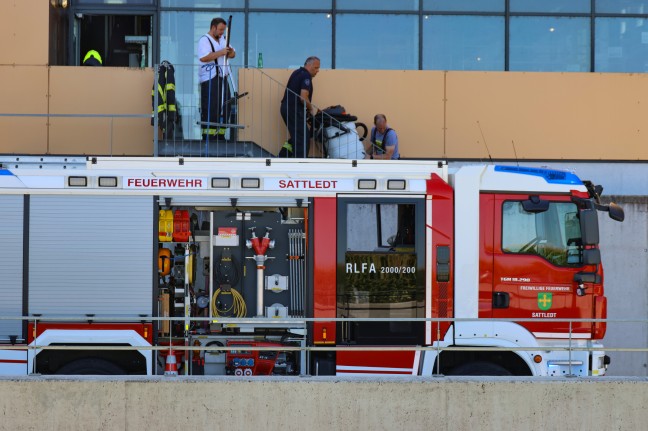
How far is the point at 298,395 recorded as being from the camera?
9.71 meters

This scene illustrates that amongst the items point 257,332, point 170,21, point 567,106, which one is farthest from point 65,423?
point 567,106

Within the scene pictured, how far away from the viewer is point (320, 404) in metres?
9.71

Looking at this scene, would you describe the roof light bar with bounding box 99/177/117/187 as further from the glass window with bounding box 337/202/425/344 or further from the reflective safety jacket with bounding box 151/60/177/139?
the reflective safety jacket with bounding box 151/60/177/139

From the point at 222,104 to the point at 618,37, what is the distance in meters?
6.91

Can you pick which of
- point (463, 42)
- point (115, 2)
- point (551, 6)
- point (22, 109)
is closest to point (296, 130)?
point (463, 42)

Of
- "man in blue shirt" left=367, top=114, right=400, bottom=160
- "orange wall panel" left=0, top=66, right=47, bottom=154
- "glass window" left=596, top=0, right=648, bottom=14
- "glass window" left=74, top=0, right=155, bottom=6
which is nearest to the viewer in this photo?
"man in blue shirt" left=367, top=114, right=400, bottom=160

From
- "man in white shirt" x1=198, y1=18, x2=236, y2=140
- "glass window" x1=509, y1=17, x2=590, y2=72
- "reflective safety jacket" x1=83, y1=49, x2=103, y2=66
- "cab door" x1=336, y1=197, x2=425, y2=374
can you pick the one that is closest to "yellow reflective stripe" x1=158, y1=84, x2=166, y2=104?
"man in white shirt" x1=198, y1=18, x2=236, y2=140

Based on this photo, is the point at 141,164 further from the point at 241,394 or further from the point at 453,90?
the point at 453,90

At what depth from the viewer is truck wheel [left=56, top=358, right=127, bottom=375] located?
11.4 meters

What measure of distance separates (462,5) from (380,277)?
6871mm

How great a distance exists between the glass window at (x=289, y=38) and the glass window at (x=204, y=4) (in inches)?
11.9

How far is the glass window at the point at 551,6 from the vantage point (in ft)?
55.6

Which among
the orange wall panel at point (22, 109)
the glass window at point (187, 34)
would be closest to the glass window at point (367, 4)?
the glass window at point (187, 34)

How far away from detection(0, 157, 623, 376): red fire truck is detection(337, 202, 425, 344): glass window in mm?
15
